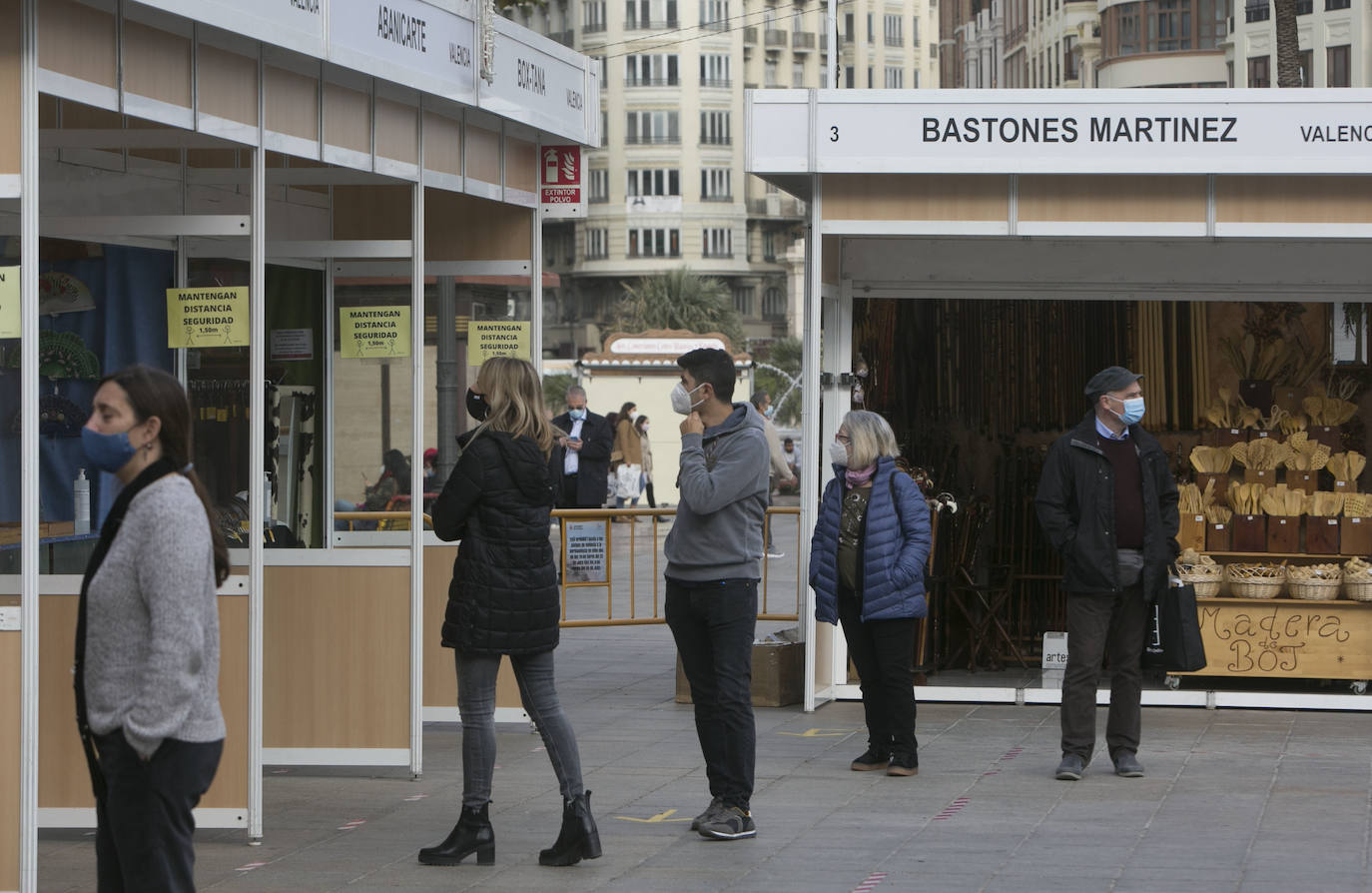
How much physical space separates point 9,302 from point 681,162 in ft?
317

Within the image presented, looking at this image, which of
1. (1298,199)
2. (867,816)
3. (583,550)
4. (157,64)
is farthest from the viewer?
(583,550)

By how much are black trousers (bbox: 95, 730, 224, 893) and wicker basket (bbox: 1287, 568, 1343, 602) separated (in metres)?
8.22

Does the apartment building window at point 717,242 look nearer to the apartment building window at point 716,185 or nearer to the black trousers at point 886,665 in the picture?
the apartment building window at point 716,185

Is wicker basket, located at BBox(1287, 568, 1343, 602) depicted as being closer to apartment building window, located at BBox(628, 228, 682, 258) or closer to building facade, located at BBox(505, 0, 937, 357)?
building facade, located at BBox(505, 0, 937, 357)

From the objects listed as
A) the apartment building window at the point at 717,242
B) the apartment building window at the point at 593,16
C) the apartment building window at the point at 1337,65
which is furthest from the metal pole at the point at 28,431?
the apartment building window at the point at 717,242

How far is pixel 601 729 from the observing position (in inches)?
431

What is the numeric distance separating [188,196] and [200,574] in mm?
4438

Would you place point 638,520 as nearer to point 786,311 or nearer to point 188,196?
point 188,196

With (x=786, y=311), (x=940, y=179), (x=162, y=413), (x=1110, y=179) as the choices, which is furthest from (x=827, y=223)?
(x=786, y=311)

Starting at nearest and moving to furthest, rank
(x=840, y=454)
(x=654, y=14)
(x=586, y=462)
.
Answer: (x=840, y=454) < (x=586, y=462) < (x=654, y=14)

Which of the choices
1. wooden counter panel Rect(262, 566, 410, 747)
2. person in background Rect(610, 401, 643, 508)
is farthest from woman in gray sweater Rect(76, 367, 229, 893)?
person in background Rect(610, 401, 643, 508)

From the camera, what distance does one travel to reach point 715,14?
331 ft

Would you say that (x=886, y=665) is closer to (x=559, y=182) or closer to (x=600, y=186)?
(x=559, y=182)

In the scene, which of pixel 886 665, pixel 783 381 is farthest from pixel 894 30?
pixel 886 665
